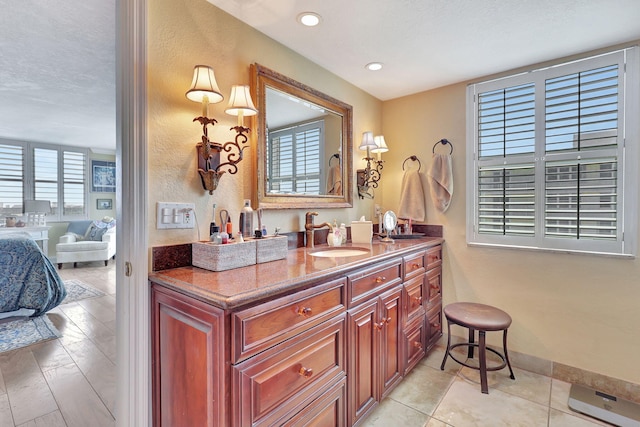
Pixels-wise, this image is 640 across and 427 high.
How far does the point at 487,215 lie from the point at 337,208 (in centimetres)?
118

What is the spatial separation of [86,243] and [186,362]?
564cm

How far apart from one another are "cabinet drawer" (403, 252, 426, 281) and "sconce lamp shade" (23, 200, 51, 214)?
6908 millimetres

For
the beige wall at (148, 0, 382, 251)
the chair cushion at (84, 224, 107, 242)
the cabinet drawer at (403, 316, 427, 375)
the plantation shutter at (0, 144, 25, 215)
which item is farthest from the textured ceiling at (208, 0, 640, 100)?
the plantation shutter at (0, 144, 25, 215)

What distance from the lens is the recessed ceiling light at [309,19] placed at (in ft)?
5.27

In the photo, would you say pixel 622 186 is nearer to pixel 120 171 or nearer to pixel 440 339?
pixel 440 339

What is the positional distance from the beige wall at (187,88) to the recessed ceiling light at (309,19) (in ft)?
0.87

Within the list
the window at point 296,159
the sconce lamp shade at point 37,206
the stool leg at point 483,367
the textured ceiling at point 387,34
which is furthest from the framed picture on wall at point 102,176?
the stool leg at point 483,367

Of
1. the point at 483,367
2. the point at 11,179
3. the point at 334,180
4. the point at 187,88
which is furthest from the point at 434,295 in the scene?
the point at 11,179

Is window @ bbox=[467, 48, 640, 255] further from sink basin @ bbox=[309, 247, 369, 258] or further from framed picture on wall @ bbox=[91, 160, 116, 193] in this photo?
framed picture on wall @ bbox=[91, 160, 116, 193]

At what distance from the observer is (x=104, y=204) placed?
6648 mm

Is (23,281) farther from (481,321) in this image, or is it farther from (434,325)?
(481,321)

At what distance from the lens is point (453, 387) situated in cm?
200

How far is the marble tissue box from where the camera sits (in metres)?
1.30

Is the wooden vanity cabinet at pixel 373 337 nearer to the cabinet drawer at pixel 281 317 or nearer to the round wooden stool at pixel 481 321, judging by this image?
the cabinet drawer at pixel 281 317
